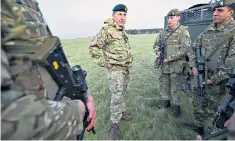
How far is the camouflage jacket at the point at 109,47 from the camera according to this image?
331 centimetres

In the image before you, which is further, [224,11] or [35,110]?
[224,11]

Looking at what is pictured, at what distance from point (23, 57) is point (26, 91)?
165 mm

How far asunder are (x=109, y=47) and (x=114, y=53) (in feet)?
0.40

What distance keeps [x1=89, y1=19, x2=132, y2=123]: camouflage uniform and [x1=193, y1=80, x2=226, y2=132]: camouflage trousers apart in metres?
1.15

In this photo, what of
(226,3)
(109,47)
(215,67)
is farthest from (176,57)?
(109,47)

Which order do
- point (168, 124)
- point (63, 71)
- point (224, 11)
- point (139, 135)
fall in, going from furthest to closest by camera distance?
point (168, 124) → point (139, 135) → point (224, 11) → point (63, 71)

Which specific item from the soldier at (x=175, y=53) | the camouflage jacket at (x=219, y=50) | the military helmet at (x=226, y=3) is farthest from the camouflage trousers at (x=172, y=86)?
the military helmet at (x=226, y=3)

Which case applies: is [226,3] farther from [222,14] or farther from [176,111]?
[176,111]

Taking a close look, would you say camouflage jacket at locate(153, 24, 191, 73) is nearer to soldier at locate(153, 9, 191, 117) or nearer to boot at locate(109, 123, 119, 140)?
soldier at locate(153, 9, 191, 117)

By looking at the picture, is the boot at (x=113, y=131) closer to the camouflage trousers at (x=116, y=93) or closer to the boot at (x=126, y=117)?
the camouflage trousers at (x=116, y=93)

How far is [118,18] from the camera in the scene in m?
3.34

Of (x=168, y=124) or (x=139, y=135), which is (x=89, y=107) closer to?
(x=139, y=135)

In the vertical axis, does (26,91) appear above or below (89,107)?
above

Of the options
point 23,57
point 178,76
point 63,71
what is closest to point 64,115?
point 23,57
